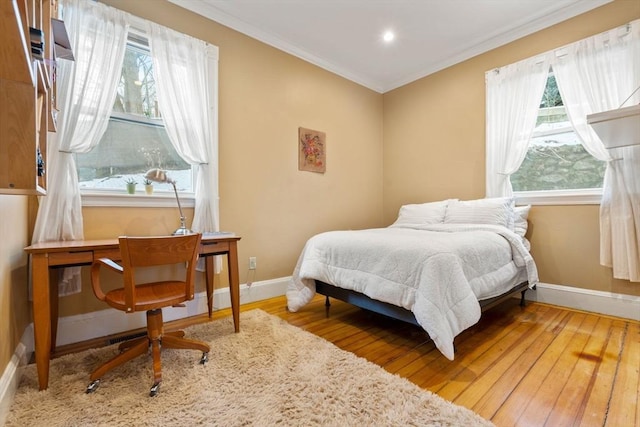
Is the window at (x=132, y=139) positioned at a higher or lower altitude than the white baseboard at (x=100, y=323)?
higher

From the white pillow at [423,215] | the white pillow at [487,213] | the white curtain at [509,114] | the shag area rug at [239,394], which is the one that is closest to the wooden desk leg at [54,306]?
the shag area rug at [239,394]

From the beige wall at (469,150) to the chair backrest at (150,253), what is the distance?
3166mm

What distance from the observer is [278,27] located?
301 centimetres

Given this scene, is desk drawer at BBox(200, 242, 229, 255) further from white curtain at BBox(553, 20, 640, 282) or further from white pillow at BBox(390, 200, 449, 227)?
white curtain at BBox(553, 20, 640, 282)

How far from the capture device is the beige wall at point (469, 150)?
2.64 m

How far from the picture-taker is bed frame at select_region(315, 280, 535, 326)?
1891mm

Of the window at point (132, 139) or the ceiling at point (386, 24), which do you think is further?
the ceiling at point (386, 24)

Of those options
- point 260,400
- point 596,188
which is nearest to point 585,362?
point 596,188

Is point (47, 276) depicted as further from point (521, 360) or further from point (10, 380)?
point (521, 360)

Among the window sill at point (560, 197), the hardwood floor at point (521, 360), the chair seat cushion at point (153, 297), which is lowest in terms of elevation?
the hardwood floor at point (521, 360)

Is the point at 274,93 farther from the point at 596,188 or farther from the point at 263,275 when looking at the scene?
the point at 596,188

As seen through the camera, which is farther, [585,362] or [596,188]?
[596,188]

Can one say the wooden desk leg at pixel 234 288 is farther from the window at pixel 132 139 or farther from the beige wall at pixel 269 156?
the window at pixel 132 139

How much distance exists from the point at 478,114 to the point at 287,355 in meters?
3.34
